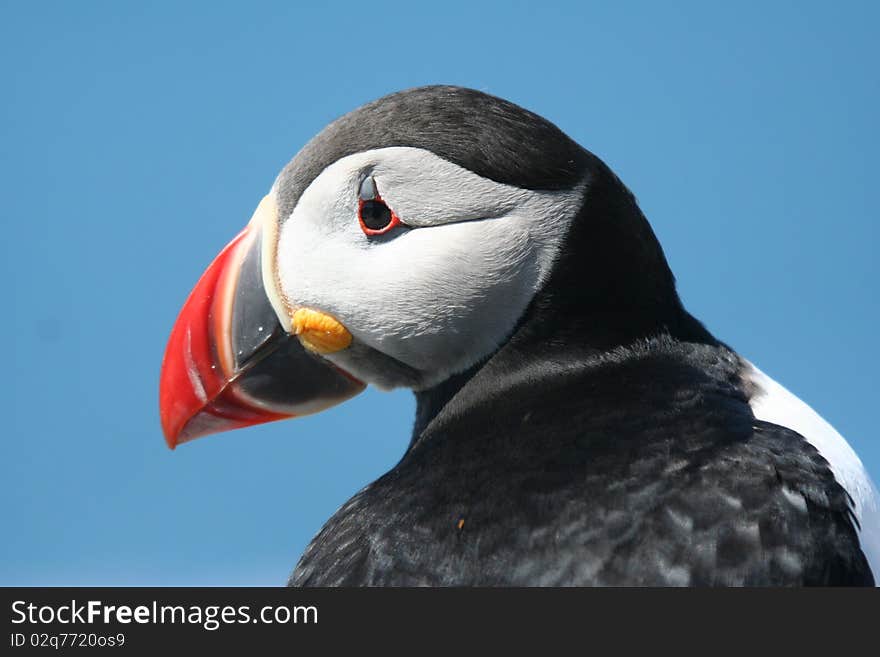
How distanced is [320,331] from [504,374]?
2.35 ft

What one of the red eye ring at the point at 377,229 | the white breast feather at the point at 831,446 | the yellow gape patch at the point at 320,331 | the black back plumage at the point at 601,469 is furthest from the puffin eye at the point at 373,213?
the white breast feather at the point at 831,446

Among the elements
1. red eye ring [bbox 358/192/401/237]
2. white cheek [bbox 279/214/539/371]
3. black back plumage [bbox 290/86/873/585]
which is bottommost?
black back plumage [bbox 290/86/873/585]

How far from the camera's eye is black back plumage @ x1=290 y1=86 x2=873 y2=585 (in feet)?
10.9

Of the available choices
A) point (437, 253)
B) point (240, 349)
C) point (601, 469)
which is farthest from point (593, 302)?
point (240, 349)

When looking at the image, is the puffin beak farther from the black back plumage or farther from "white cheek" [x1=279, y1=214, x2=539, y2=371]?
the black back plumage

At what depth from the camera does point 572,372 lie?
164 inches

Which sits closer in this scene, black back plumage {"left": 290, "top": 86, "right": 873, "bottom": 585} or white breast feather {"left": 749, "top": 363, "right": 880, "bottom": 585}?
black back plumage {"left": 290, "top": 86, "right": 873, "bottom": 585}

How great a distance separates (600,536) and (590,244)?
1256 mm

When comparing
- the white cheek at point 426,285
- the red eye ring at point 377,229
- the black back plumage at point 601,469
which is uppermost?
the red eye ring at point 377,229

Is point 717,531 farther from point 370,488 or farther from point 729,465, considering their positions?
point 370,488

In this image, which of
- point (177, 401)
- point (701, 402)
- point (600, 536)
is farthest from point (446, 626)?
point (177, 401)

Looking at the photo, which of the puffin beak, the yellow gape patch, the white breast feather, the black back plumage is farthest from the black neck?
the puffin beak

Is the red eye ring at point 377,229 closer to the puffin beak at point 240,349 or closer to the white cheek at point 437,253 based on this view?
the white cheek at point 437,253

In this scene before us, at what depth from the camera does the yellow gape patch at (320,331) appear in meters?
4.56
